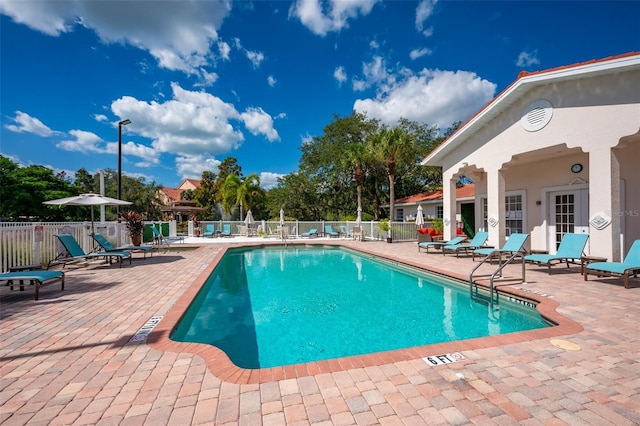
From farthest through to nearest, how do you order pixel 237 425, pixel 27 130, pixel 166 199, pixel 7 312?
1. pixel 166 199
2. pixel 27 130
3. pixel 7 312
4. pixel 237 425

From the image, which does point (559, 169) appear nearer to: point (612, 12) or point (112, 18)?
point (612, 12)

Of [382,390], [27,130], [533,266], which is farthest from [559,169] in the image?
[27,130]

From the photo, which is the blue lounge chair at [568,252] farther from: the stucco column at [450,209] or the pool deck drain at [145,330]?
the pool deck drain at [145,330]

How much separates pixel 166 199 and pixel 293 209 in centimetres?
2818

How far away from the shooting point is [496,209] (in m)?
10.6

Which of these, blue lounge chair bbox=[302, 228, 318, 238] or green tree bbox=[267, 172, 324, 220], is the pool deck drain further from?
green tree bbox=[267, 172, 324, 220]

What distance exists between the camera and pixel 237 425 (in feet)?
6.73

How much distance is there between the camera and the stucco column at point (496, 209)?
10.5m

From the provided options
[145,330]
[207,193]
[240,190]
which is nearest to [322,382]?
[145,330]

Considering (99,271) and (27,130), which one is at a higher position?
(27,130)

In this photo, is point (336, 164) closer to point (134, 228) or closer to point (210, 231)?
point (210, 231)

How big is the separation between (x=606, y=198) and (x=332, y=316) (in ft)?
25.2

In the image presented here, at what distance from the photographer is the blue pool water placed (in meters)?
4.43

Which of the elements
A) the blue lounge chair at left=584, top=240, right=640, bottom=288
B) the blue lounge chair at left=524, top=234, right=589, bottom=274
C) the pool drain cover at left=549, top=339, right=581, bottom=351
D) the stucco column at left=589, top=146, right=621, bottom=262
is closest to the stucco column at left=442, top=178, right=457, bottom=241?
the blue lounge chair at left=524, top=234, right=589, bottom=274
